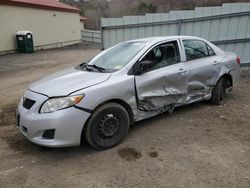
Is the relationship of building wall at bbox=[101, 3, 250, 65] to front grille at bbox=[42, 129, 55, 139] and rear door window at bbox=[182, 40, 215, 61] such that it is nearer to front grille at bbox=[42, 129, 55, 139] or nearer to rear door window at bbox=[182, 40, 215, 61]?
rear door window at bbox=[182, 40, 215, 61]

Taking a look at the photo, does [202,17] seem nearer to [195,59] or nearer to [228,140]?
[195,59]

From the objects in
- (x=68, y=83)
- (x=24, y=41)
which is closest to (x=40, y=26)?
(x=24, y=41)

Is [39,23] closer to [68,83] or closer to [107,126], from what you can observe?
[68,83]

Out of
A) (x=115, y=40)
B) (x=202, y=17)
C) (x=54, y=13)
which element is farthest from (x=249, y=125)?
(x=54, y=13)

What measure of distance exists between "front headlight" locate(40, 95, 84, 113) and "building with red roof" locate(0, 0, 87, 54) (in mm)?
15495

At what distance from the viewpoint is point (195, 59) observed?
14.4ft

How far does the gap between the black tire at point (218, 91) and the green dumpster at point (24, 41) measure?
15.8m

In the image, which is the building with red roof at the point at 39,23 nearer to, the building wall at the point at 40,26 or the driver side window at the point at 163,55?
the building wall at the point at 40,26

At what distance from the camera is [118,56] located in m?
3.97

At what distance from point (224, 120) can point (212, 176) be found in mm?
1827

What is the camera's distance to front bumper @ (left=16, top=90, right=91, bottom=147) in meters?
2.88

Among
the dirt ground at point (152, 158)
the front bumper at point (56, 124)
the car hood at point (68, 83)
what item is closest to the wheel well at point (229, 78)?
the dirt ground at point (152, 158)

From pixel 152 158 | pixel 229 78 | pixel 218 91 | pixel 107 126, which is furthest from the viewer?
pixel 229 78

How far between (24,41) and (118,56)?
15.3 metres
